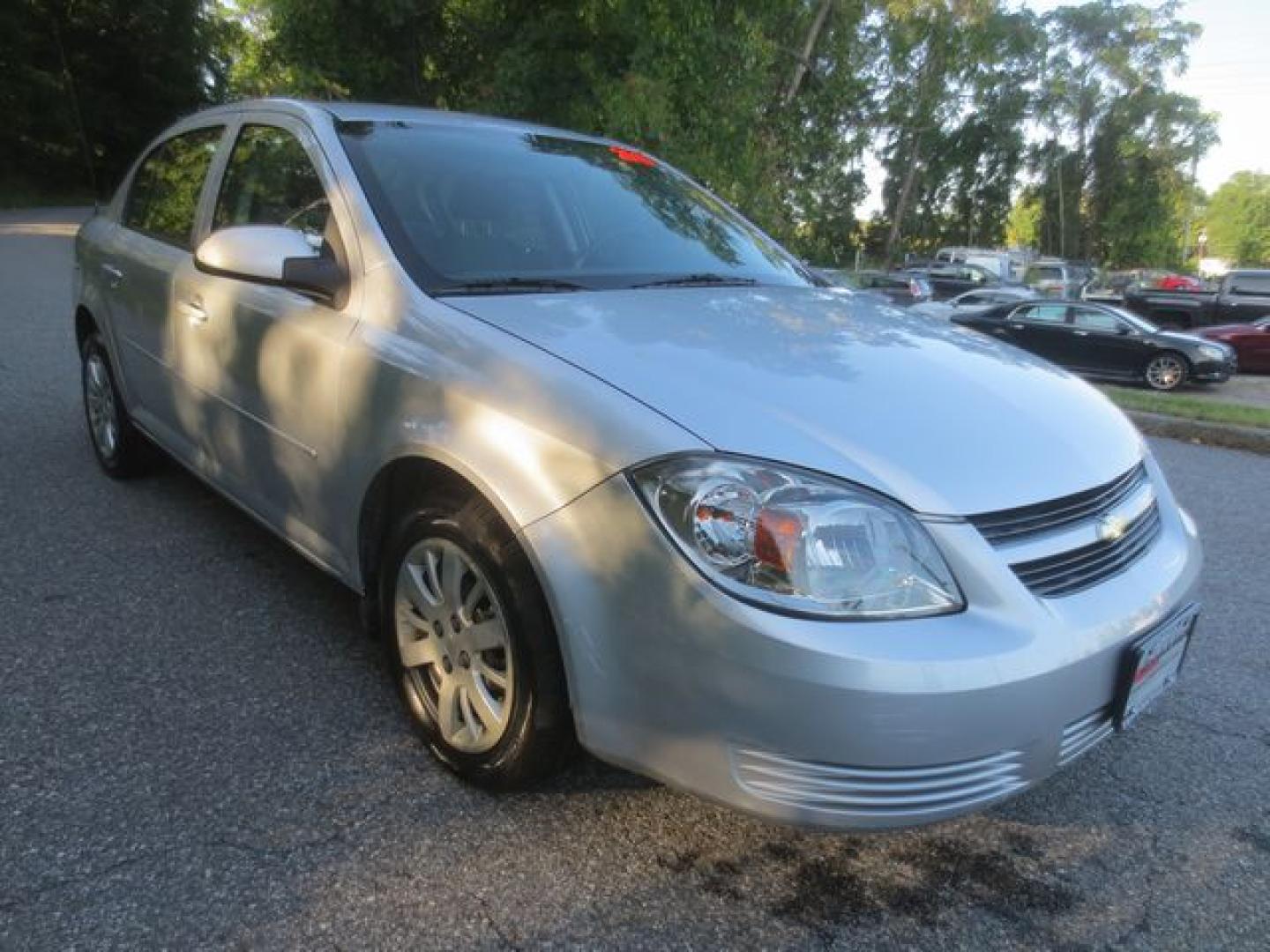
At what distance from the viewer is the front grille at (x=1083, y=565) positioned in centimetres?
188

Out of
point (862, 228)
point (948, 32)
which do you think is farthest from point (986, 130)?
point (948, 32)

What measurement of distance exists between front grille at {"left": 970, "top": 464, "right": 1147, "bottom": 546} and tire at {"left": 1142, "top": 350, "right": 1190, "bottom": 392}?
14443 millimetres

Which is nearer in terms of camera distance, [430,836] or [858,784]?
[858,784]

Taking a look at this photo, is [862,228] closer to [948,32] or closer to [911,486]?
[948,32]

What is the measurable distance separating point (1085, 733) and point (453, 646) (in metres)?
1.36

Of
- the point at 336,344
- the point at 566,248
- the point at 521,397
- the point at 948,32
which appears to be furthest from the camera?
the point at 948,32

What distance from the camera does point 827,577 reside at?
1744 mm

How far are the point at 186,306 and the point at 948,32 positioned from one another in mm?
30999

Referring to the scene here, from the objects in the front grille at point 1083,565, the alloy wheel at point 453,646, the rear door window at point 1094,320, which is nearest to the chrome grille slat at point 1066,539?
the front grille at point 1083,565

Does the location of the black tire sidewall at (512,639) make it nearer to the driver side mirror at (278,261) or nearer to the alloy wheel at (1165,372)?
the driver side mirror at (278,261)

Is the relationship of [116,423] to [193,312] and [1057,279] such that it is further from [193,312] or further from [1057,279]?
[1057,279]

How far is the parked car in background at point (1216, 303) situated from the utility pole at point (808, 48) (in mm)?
9570

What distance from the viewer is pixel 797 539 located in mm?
1747

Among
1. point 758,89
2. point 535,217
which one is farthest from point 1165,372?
point 535,217
